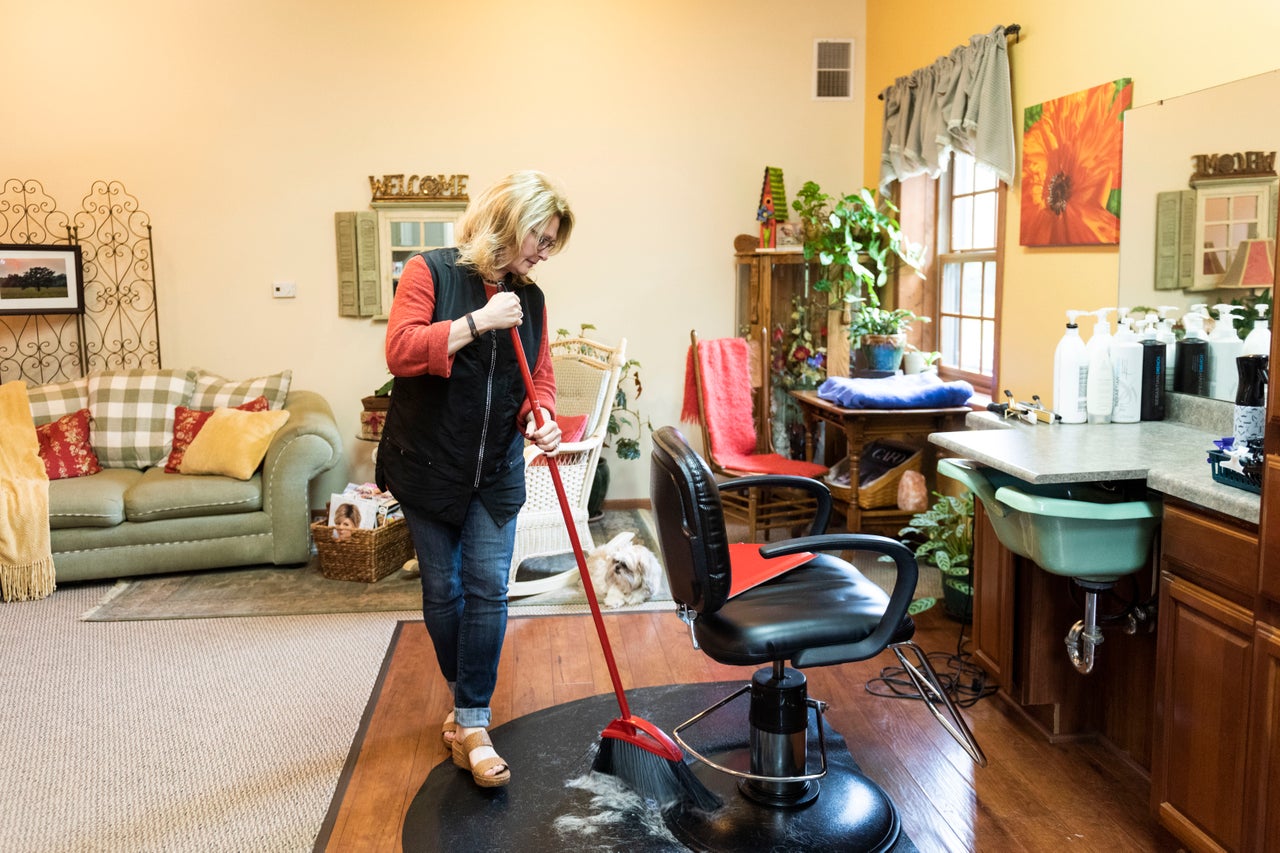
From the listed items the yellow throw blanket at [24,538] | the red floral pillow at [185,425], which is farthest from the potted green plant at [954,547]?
the yellow throw blanket at [24,538]

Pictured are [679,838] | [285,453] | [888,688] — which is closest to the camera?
[679,838]

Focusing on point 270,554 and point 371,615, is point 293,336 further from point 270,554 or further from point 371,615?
point 371,615

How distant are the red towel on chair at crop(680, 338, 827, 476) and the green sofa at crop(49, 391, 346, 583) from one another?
5.26 feet

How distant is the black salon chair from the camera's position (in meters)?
2.22

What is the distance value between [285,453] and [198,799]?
7.10 feet

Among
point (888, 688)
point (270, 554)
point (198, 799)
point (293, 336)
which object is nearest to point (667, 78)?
point (293, 336)

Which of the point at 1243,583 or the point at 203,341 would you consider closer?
the point at 1243,583

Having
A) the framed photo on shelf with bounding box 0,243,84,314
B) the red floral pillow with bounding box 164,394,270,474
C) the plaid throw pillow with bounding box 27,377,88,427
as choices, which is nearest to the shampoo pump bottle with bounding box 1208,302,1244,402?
the red floral pillow with bounding box 164,394,270,474

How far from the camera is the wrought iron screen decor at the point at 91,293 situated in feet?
17.4

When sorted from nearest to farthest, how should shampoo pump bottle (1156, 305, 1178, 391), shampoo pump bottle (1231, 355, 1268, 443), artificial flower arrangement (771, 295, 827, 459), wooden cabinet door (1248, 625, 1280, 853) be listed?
wooden cabinet door (1248, 625, 1280, 853) → shampoo pump bottle (1231, 355, 1268, 443) → shampoo pump bottle (1156, 305, 1178, 391) → artificial flower arrangement (771, 295, 827, 459)

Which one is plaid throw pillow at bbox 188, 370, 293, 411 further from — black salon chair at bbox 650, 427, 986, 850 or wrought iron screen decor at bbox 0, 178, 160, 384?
black salon chair at bbox 650, 427, 986, 850

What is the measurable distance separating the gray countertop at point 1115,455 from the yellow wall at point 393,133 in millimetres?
2876

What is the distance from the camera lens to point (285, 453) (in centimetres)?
461

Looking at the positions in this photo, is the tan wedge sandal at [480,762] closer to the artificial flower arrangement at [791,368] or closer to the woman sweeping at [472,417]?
the woman sweeping at [472,417]
